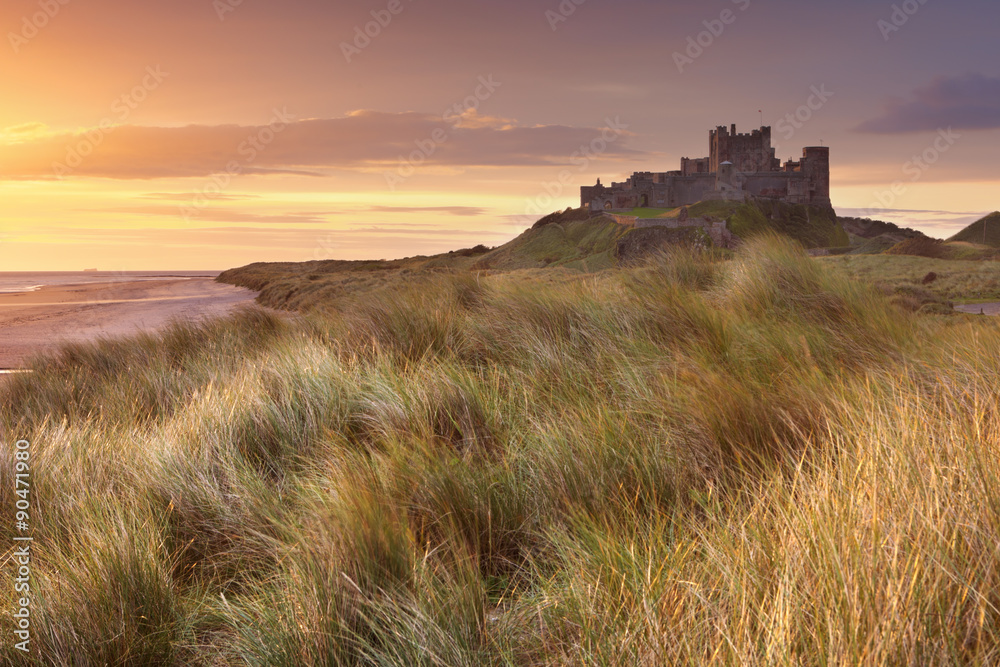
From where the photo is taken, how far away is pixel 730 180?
69.0 meters

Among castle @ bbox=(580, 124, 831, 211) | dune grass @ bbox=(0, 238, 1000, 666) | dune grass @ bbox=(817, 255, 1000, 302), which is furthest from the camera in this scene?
castle @ bbox=(580, 124, 831, 211)

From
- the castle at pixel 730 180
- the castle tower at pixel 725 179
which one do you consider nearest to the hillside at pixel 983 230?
the castle at pixel 730 180

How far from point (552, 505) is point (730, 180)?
240 ft

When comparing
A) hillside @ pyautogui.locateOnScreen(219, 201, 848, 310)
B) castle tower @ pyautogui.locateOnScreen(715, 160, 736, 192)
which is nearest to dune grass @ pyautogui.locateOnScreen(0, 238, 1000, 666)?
hillside @ pyautogui.locateOnScreen(219, 201, 848, 310)

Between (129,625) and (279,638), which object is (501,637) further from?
(129,625)

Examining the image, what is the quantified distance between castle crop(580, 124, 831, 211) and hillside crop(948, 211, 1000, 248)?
65.8 ft

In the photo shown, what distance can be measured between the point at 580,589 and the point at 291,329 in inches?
247

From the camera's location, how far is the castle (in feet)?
225

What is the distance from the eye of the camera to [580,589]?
174 centimetres

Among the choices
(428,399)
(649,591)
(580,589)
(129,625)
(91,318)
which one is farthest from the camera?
(91,318)

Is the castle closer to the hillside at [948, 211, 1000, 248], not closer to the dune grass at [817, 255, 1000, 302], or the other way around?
the hillside at [948, 211, 1000, 248]

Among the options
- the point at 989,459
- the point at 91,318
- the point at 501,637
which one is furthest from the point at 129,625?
the point at 91,318

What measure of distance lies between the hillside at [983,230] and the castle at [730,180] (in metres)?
20.0

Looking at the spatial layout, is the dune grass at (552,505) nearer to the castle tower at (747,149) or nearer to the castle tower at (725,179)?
the castle tower at (725,179)
